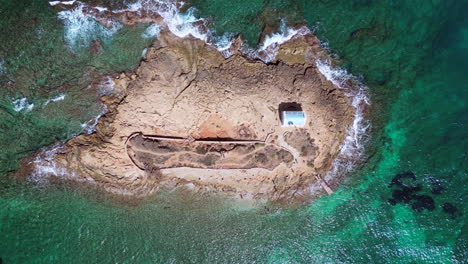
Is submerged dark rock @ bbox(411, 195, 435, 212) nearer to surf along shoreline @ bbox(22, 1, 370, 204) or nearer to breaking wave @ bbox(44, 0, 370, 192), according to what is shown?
→ surf along shoreline @ bbox(22, 1, 370, 204)

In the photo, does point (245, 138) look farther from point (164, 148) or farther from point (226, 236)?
point (226, 236)

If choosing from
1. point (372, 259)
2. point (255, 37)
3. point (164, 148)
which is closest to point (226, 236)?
point (164, 148)

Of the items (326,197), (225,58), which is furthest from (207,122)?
(326,197)

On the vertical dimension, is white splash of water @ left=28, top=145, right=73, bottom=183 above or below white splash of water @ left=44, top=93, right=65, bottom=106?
below

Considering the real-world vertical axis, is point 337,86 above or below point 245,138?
above

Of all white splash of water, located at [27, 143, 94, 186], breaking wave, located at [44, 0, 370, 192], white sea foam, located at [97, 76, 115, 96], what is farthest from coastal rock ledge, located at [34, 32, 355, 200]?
breaking wave, located at [44, 0, 370, 192]

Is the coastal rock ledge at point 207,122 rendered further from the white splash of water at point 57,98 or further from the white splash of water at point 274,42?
the white splash of water at point 57,98
